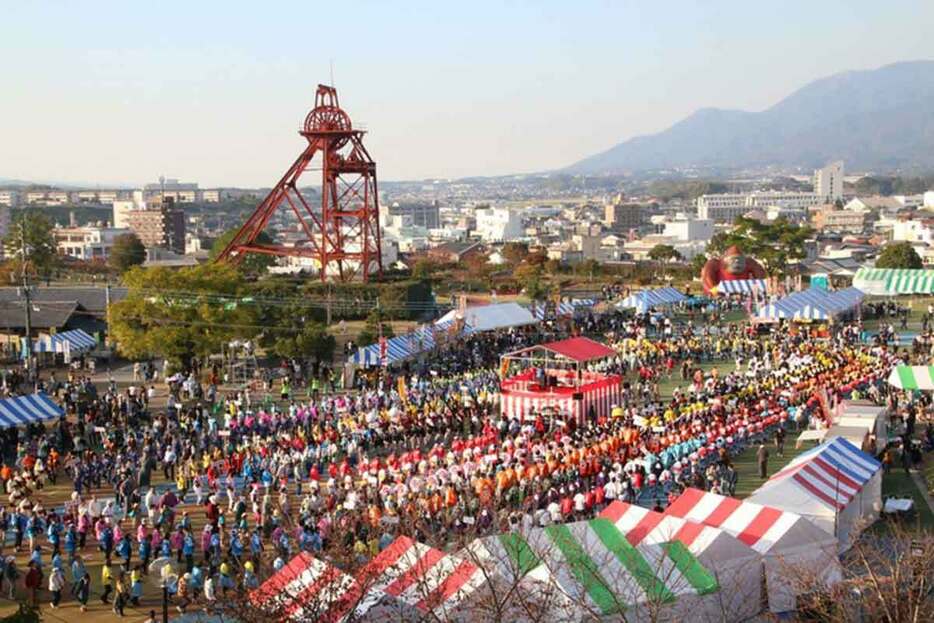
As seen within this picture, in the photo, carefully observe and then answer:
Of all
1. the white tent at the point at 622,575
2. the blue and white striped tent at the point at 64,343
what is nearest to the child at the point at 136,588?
the white tent at the point at 622,575

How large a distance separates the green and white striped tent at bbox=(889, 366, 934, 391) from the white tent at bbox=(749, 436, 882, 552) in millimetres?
6325

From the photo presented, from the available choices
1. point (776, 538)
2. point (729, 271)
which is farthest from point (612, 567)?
point (729, 271)

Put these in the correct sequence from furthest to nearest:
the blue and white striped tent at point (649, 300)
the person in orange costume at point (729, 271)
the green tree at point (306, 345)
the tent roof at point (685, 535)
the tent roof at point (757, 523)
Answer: the person in orange costume at point (729, 271), the blue and white striped tent at point (649, 300), the green tree at point (306, 345), the tent roof at point (757, 523), the tent roof at point (685, 535)

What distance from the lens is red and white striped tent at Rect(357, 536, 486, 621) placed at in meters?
9.71

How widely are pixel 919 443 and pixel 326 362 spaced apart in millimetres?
15926

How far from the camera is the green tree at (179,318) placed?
2725cm

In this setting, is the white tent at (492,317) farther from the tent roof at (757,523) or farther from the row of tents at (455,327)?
the tent roof at (757,523)

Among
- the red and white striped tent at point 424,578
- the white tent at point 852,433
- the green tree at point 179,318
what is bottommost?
the white tent at point 852,433

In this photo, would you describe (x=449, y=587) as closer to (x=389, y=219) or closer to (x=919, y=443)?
(x=919, y=443)

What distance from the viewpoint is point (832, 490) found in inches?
546

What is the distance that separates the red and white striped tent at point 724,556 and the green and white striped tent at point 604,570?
0.94 feet

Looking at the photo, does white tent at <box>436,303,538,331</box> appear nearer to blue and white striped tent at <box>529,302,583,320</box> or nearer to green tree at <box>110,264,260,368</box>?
blue and white striped tent at <box>529,302,583,320</box>

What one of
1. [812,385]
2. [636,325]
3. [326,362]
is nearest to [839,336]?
[636,325]

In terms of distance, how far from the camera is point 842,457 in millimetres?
15125
